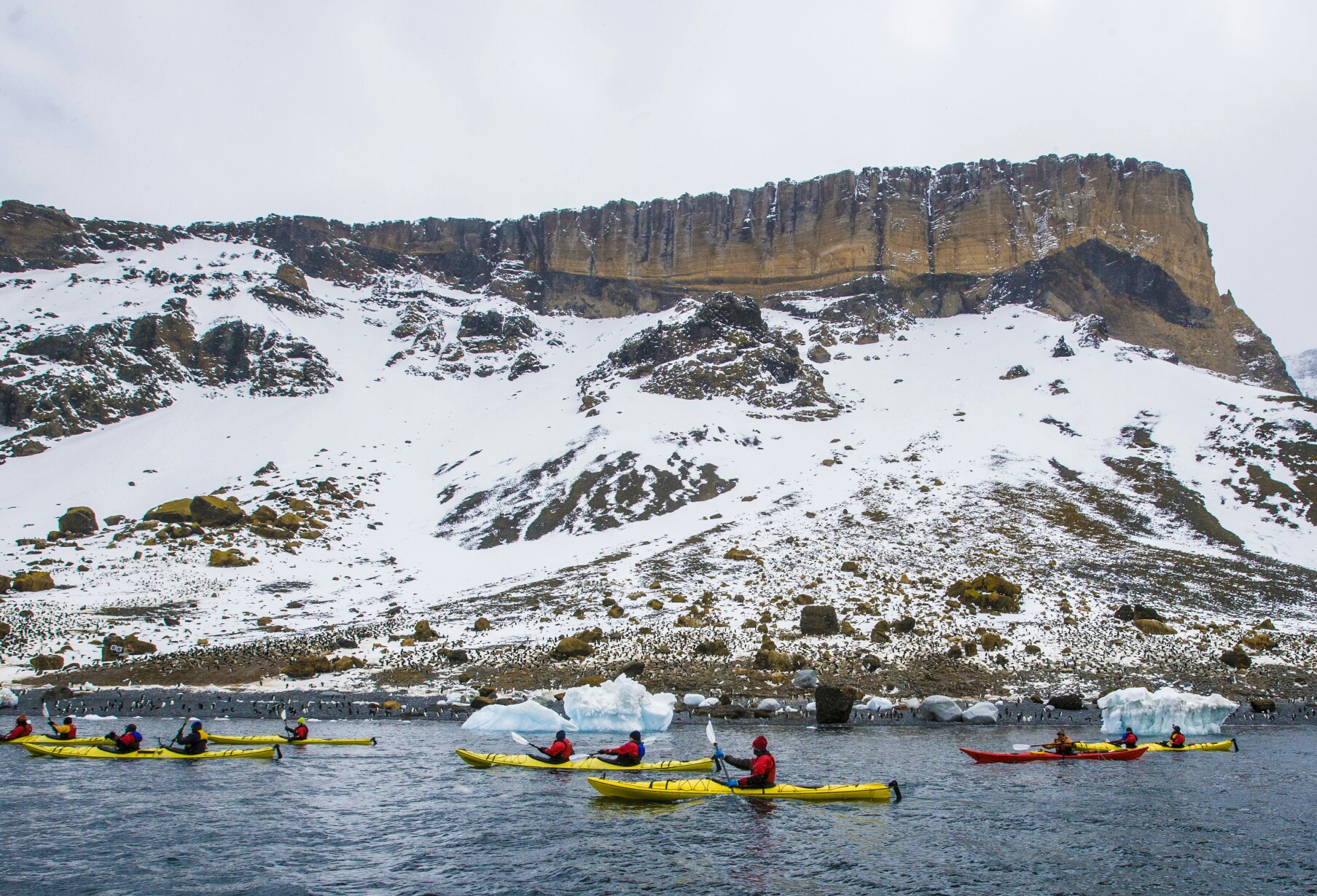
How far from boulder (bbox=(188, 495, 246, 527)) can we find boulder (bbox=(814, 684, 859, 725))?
62.3 metres

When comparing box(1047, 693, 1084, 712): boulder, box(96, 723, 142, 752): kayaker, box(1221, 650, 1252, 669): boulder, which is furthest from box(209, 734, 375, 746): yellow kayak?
box(1221, 650, 1252, 669): boulder

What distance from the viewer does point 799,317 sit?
14538cm

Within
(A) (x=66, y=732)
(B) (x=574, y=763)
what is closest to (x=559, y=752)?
(B) (x=574, y=763)

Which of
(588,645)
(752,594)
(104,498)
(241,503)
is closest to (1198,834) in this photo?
(588,645)

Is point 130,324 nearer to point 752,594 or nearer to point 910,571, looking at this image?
point 752,594

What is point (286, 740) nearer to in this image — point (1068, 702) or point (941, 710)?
point (941, 710)

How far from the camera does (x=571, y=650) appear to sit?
4597cm

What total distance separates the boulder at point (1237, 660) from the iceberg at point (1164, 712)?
38.0 ft

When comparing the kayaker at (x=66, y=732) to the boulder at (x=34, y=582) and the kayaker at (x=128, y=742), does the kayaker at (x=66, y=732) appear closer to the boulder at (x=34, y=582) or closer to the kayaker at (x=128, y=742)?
the kayaker at (x=128, y=742)

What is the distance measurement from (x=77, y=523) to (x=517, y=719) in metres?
62.7

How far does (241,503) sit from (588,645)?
182 ft

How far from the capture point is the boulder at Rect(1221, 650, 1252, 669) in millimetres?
42781

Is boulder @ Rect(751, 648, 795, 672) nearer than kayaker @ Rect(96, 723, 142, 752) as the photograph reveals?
No

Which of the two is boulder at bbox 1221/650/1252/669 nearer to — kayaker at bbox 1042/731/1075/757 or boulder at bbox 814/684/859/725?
kayaker at bbox 1042/731/1075/757
